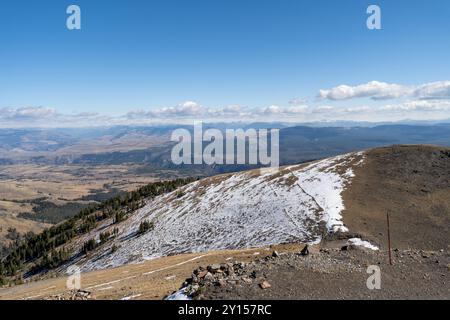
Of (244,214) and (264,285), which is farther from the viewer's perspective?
(244,214)

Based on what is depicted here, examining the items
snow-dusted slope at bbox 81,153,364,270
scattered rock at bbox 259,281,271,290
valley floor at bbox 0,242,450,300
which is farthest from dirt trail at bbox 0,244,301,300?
snow-dusted slope at bbox 81,153,364,270

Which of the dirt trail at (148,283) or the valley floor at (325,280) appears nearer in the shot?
the valley floor at (325,280)

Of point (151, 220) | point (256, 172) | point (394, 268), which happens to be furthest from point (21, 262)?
point (394, 268)

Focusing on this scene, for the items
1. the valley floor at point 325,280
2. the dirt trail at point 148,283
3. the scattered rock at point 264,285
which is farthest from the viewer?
the dirt trail at point 148,283

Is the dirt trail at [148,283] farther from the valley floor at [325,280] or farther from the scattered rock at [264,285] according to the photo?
the scattered rock at [264,285]

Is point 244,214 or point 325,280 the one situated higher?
Result: point 325,280

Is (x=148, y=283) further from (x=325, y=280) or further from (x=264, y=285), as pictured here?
(x=325, y=280)

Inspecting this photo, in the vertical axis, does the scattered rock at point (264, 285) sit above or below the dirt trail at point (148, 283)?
above

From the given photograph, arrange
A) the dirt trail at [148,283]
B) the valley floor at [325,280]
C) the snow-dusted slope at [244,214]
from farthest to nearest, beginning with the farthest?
the snow-dusted slope at [244,214]
the dirt trail at [148,283]
the valley floor at [325,280]

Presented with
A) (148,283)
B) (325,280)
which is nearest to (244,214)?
(148,283)

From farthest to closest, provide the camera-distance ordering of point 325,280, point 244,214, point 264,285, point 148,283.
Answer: point 244,214, point 148,283, point 325,280, point 264,285

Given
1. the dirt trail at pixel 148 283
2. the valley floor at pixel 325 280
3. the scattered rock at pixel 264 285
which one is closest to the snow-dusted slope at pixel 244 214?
the dirt trail at pixel 148 283
